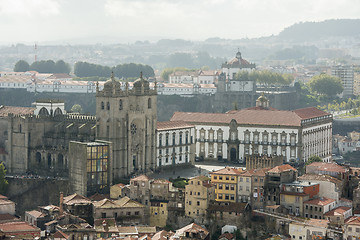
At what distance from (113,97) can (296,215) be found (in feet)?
90.3

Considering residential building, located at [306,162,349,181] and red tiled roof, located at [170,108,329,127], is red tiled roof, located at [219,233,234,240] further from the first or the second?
red tiled roof, located at [170,108,329,127]

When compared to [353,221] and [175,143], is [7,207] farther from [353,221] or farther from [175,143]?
[353,221]

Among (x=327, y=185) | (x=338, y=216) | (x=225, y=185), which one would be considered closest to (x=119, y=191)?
(x=225, y=185)

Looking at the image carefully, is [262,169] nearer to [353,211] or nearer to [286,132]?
[353,211]

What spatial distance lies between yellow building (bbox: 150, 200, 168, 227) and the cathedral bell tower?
38.7 ft

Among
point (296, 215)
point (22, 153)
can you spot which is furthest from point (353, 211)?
point (22, 153)

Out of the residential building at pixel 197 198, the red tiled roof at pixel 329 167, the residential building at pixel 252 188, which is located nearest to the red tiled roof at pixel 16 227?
the residential building at pixel 197 198

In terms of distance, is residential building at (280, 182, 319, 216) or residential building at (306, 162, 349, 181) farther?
residential building at (306, 162, 349, 181)

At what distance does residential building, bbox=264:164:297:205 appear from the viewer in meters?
103

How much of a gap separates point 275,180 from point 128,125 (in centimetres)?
2132

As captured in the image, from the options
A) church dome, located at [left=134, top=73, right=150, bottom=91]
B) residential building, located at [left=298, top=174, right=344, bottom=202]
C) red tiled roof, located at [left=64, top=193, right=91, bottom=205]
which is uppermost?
church dome, located at [left=134, top=73, right=150, bottom=91]

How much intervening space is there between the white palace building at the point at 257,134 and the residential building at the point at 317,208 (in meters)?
29.2

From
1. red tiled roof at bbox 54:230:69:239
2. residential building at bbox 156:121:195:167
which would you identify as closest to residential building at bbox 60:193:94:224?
red tiled roof at bbox 54:230:69:239

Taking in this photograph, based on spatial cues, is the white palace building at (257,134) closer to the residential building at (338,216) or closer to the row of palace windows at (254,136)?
the row of palace windows at (254,136)
